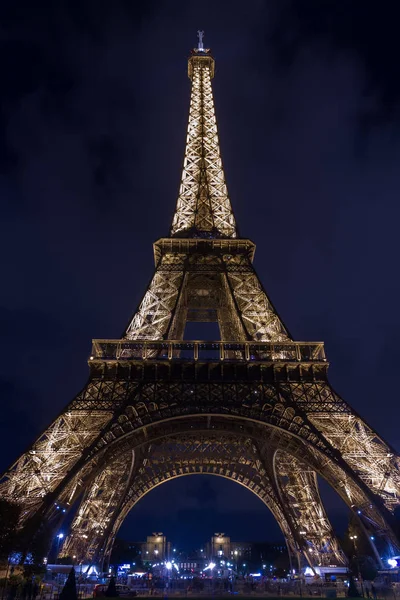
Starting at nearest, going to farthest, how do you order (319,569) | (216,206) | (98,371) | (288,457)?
(98,371)
(319,569)
(288,457)
(216,206)

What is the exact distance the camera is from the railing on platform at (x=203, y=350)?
28078 millimetres

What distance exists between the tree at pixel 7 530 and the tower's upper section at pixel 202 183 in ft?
81.8

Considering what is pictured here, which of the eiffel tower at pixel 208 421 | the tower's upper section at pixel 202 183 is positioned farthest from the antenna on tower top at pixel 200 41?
the eiffel tower at pixel 208 421

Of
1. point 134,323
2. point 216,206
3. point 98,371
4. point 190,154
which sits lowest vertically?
point 98,371

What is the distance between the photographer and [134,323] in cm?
3175

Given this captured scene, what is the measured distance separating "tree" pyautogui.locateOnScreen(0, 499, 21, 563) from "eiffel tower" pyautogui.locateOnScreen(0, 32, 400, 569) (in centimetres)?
136

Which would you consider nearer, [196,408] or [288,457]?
[196,408]

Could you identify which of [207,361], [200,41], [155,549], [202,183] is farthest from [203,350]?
[155,549]

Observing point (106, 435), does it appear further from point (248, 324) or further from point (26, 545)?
point (248, 324)

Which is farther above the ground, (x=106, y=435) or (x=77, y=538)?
(x=106, y=435)

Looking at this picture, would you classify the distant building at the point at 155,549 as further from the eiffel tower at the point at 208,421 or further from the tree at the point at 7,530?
the tree at the point at 7,530

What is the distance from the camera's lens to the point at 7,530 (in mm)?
18875

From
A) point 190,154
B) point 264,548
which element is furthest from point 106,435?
point 264,548

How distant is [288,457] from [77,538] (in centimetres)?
1685
